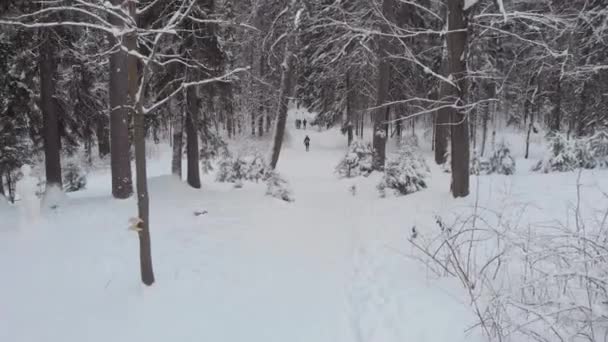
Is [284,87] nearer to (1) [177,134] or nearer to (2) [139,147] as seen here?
(1) [177,134]

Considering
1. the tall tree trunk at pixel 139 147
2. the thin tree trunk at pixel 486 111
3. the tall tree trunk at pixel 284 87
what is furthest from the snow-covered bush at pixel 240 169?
the tall tree trunk at pixel 139 147

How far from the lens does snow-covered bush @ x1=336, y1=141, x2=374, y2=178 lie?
14.3m

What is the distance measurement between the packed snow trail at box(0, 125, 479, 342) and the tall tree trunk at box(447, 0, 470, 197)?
0.49 meters

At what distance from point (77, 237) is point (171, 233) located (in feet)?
4.24

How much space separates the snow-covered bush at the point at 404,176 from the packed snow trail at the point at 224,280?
139 centimetres

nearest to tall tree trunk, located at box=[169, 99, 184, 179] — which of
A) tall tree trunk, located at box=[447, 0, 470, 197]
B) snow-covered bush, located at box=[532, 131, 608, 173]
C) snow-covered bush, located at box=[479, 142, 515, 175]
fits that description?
tall tree trunk, located at box=[447, 0, 470, 197]

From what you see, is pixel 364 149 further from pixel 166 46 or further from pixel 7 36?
pixel 7 36

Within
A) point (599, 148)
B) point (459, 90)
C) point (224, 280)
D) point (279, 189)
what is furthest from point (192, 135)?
point (599, 148)

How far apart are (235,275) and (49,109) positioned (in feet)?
20.0

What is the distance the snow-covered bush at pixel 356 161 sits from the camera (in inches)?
565

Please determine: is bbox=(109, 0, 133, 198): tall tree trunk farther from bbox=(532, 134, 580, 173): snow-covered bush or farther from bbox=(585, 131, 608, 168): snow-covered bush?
bbox=(585, 131, 608, 168): snow-covered bush

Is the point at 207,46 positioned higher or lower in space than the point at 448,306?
higher

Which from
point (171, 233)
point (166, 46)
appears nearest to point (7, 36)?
point (166, 46)

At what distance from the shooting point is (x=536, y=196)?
646 centimetres
